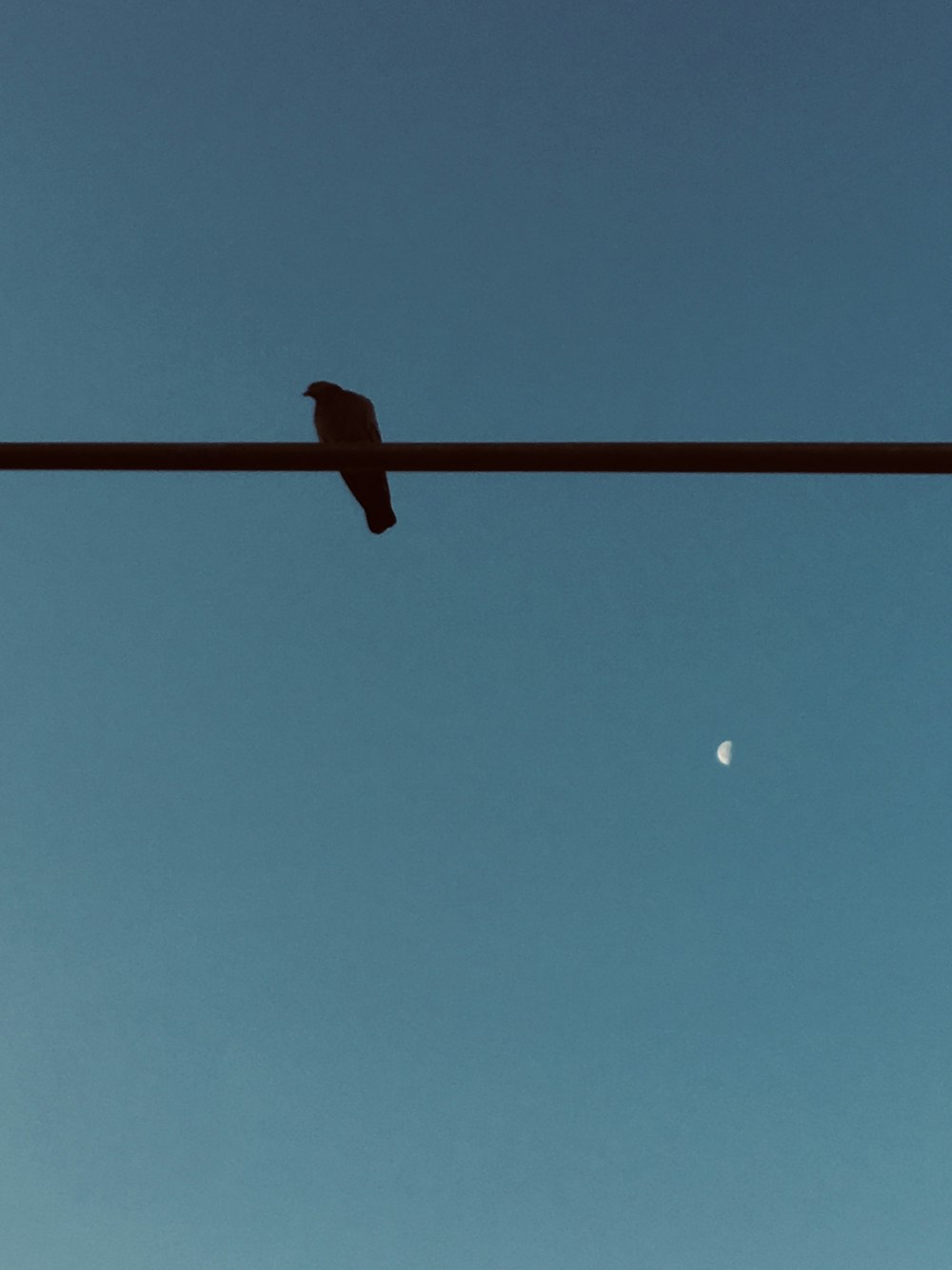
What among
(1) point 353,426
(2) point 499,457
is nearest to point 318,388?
(1) point 353,426

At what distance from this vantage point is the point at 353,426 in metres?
8.50

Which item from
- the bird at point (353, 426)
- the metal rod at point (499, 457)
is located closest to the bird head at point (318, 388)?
the bird at point (353, 426)

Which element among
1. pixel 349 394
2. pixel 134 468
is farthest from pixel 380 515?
pixel 134 468

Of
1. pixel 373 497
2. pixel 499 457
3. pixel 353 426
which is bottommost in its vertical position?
pixel 499 457

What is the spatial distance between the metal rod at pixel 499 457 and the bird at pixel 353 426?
4.98 m

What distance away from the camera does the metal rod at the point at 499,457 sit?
2.49 metres

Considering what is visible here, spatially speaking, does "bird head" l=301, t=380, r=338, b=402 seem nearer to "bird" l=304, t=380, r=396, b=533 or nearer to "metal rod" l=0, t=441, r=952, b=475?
"bird" l=304, t=380, r=396, b=533

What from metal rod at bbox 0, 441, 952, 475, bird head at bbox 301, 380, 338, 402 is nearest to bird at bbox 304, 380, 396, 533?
bird head at bbox 301, 380, 338, 402

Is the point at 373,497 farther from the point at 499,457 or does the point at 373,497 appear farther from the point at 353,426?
the point at 499,457

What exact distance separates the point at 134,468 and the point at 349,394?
6150 millimetres

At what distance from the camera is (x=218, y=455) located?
266 centimetres

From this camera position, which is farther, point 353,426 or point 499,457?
point 353,426

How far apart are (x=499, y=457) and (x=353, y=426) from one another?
6.12m

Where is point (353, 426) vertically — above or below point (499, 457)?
above
